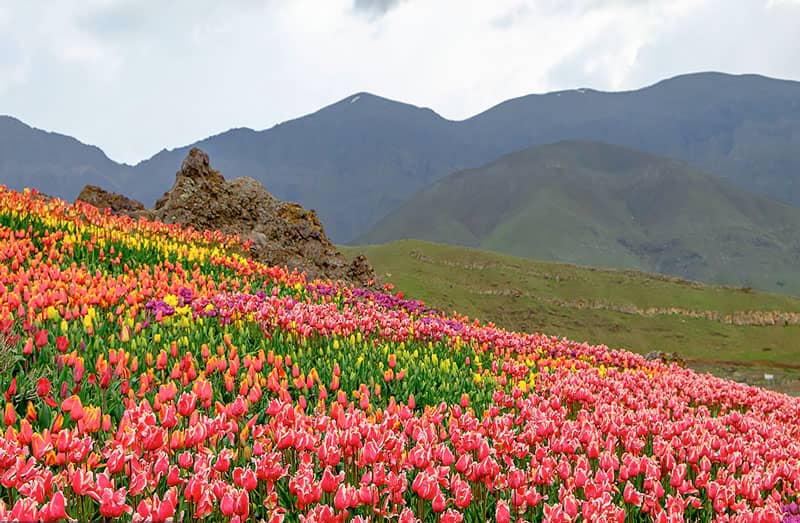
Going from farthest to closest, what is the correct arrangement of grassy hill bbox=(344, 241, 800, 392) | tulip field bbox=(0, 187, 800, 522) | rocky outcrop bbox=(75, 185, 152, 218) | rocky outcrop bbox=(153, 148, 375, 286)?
grassy hill bbox=(344, 241, 800, 392)
rocky outcrop bbox=(75, 185, 152, 218)
rocky outcrop bbox=(153, 148, 375, 286)
tulip field bbox=(0, 187, 800, 522)

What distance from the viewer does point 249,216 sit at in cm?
1992

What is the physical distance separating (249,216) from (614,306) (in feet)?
167

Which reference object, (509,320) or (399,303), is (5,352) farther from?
(509,320)

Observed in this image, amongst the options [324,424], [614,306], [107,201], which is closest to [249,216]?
[107,201]

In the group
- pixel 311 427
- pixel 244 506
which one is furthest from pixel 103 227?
pixel 244 506

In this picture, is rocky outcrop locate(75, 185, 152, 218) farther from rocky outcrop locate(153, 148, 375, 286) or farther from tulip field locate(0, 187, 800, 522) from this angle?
tulip field locate(0, 187, 800, 522)

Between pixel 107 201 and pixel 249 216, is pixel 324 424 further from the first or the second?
pixel 107 201

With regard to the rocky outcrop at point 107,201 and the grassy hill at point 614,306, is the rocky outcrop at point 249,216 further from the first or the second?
the grassy hill at point 614,306

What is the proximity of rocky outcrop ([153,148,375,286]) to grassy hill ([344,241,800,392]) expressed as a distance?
69.0 feet

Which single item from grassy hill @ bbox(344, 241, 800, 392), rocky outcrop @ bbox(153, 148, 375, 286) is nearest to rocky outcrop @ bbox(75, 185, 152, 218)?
rocky outcrop @ bbox(153, 148, 375, 286)

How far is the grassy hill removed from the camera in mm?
46156

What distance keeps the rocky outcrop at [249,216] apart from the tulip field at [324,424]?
7.05m

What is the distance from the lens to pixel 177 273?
1187 centimetres

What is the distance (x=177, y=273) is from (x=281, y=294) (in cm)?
194
